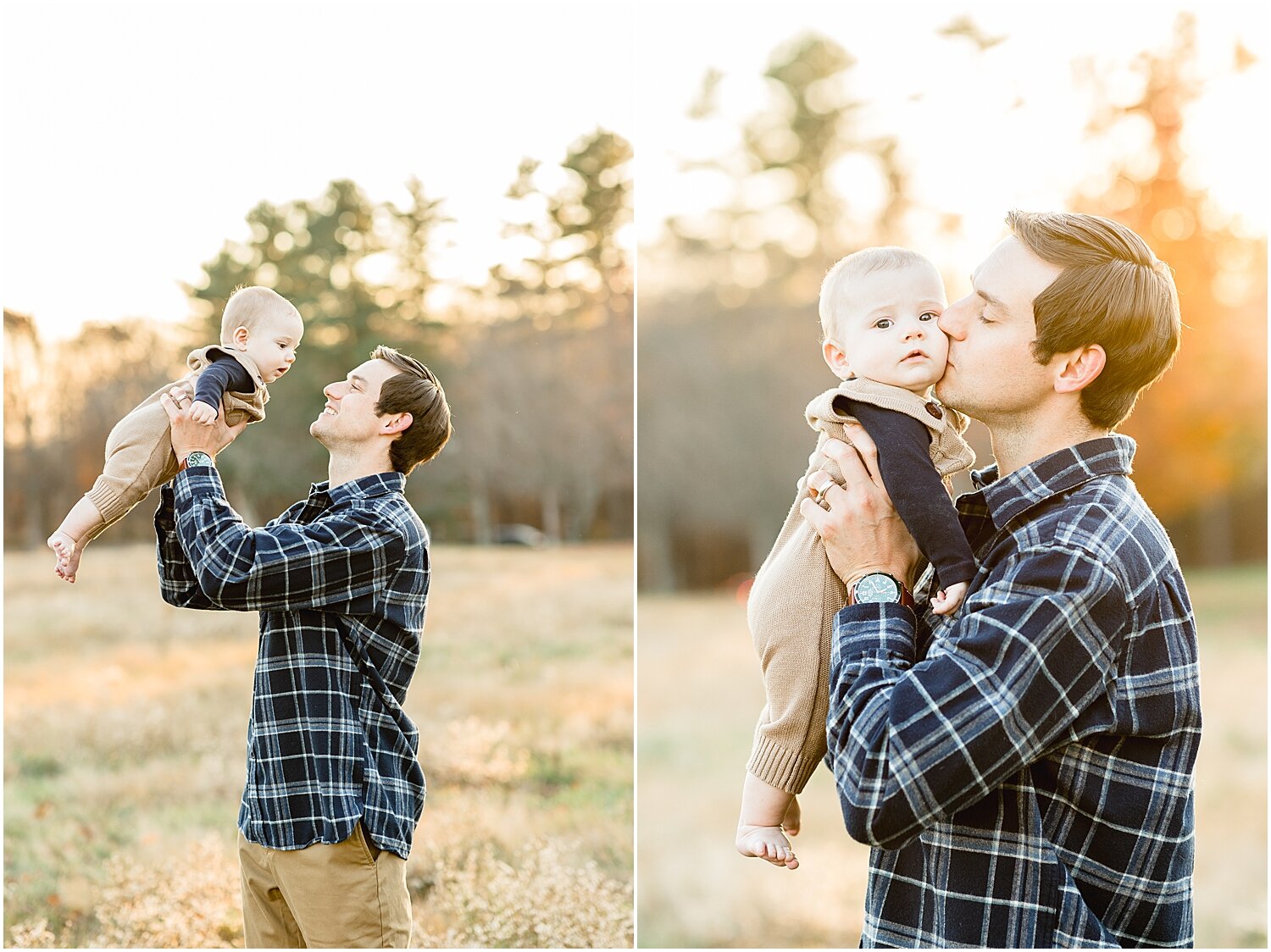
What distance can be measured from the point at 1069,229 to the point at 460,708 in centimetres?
375

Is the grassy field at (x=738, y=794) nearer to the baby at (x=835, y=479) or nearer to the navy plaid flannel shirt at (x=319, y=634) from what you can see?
the navy plaid flannel shirt at (x=319, y=634)

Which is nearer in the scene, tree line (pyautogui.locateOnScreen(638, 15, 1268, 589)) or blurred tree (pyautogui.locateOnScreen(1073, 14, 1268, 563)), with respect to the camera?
tree line (pyautogui.locateOnScreen(638, 15, 1268, 589))

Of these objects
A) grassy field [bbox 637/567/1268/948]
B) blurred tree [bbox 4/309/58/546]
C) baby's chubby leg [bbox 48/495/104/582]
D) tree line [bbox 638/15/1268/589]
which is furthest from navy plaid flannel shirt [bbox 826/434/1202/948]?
tree line [bbox 638/15/1268/589]

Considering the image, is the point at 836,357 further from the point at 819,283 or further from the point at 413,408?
the point at 819,283

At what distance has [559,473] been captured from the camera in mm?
5281

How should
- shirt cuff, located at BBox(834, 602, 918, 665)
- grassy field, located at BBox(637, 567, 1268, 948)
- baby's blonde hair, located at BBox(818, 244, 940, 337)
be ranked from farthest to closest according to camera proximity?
grassy field, located at BBox(637, 567, 1268, 948), baby's blonde hair, located at BBox(818, 244, 940, 337), shirt cuff, located at BBox(834, 602, 918, 665)

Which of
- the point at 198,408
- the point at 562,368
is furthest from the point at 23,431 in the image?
the point at 198,408

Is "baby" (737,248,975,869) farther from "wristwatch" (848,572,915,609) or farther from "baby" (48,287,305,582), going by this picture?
"baby" (48,287,305,582)

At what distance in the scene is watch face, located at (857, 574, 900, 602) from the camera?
4.87ft

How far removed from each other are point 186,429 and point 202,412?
0.05m

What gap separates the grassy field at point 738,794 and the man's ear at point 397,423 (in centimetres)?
343

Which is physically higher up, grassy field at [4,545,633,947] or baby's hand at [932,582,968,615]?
baby's hand at [932,582,968,615]

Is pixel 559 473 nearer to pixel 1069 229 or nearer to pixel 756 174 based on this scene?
pixel 756 174

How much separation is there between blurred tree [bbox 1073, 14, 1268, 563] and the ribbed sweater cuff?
651 cm
